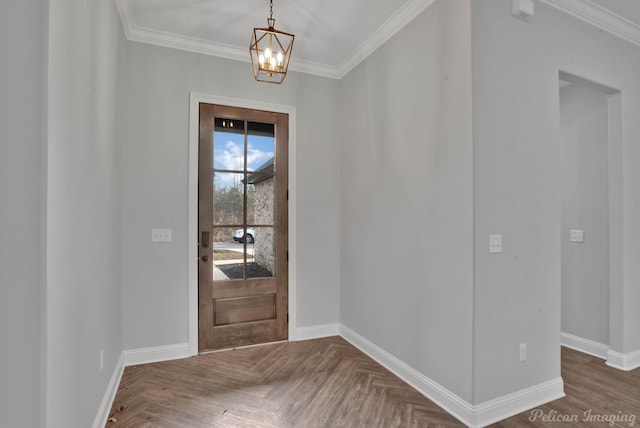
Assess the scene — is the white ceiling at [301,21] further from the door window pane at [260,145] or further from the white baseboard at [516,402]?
the white baseboard at [516,402]

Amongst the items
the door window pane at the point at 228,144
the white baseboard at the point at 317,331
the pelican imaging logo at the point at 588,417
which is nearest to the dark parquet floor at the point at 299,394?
the pelican imaging logo at the point at 588,417

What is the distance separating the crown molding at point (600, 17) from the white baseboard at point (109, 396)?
3956mm

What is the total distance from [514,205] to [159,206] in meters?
2.88

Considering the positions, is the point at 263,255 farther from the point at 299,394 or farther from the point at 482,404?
the point at 482,404

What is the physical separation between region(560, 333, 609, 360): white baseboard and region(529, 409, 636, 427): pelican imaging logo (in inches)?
40.8

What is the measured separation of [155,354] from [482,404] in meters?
2.66

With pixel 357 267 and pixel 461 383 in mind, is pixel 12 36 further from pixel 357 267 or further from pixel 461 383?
pixel 357 267

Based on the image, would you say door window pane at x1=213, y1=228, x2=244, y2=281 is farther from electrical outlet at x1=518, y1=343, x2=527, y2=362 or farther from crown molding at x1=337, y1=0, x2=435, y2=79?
electrical outlet at x1=518, y1=343, x2=527, y2=362

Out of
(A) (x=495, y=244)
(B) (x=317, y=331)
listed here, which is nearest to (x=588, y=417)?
(A) (x=495, y=244)

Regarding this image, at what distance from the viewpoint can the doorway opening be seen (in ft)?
9.30

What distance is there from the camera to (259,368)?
2859 millimetres

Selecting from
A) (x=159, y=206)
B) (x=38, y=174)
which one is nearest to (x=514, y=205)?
(x=38, y=174)

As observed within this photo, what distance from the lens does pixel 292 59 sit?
136 inches

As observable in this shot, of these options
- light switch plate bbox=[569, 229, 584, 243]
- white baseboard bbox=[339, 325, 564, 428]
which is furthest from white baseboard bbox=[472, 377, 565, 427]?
light switch plate bbox=[569, 229, 584, 243]
